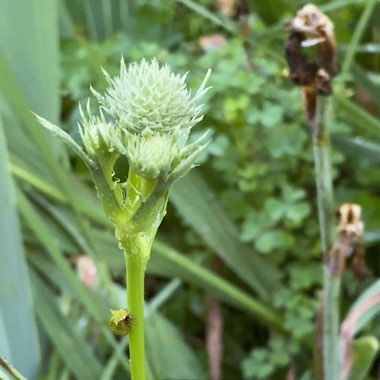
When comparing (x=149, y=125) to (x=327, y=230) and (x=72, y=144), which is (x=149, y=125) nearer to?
(x=72, y=144)

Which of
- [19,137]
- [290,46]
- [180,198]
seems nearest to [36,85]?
[19,137]

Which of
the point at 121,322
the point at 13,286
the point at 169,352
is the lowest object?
the point at 169,352

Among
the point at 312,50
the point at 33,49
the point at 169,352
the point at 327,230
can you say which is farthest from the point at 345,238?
the point at 33,49

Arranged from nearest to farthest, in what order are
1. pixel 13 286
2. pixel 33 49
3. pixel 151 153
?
1. pixel 151 153
2. pixel 13 286
3. pixel 33 49

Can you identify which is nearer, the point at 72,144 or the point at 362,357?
the point at 72,144

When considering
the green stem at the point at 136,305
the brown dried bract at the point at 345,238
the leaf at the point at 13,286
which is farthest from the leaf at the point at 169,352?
the green stem at the point at 136,305

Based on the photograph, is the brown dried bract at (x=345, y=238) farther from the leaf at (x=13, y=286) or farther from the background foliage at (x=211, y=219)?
the leaf at (x=13, y=286)

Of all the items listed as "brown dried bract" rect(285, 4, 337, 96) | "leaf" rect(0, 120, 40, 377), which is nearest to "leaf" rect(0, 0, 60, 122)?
"leaf" rect(0, 120, 40, 377)
